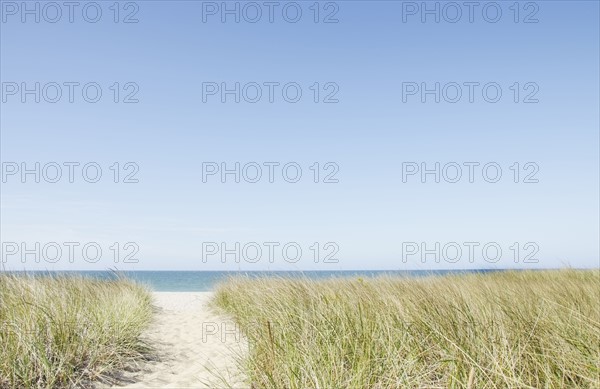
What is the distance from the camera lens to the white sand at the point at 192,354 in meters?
4.44

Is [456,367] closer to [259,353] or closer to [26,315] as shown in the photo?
[259,353]

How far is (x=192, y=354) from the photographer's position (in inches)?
229

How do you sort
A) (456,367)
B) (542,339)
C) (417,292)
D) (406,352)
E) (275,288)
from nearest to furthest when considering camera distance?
(456,367) < (542,339) < (406,352) < (417,292) < (275,288)

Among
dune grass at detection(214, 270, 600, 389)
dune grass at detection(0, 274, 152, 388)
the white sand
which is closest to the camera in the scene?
dune grass at detection(214, 270, 600, 389)

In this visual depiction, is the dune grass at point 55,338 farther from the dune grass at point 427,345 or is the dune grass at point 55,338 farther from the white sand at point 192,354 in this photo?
the dune grass at point 427,345

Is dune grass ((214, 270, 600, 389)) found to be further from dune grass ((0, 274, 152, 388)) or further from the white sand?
dune grass ((0, 274, 152, 388))

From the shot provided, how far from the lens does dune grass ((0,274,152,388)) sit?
149 inches

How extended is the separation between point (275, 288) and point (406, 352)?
10.8ft

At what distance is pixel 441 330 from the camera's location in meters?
3.57

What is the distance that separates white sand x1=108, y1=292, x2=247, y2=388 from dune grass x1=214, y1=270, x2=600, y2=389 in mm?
535

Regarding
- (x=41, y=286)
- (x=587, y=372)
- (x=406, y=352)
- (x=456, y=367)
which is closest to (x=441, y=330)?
(x=406, y=352)

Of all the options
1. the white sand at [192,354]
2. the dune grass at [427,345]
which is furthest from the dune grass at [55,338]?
the dune grass at [427,345]

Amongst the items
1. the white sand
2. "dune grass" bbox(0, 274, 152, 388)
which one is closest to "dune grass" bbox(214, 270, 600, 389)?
the white sand

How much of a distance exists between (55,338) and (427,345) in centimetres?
343
